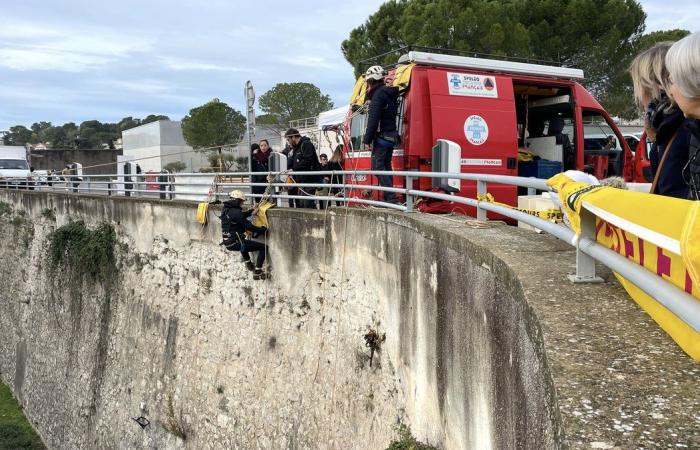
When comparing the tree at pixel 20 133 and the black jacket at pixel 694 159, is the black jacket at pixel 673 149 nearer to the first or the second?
the black jacket at pixel 694 159

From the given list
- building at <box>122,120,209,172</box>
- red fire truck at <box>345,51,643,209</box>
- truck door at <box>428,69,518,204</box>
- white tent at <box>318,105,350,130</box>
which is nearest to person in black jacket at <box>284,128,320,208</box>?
red fire truck at <box>345,51,643,209</box>

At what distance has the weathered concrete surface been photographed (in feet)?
7.07

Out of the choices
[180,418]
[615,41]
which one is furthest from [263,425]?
[615,41]

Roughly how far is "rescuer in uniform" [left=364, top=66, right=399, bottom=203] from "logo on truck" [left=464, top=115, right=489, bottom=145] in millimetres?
1030

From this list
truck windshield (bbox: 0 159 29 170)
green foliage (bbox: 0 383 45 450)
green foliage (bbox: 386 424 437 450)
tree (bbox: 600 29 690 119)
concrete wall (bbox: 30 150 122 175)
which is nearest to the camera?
green foliage (bbox: 386 424 437 450)

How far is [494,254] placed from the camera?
137 inches

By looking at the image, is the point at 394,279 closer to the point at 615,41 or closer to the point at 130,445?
the point at 130,445

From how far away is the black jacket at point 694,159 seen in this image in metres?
2.39

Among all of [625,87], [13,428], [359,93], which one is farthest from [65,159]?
[359,93]

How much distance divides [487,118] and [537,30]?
1835cm

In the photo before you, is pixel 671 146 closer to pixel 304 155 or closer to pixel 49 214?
pixel 304 155

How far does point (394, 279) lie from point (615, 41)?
2272 cm

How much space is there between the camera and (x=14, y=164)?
29.0 metres

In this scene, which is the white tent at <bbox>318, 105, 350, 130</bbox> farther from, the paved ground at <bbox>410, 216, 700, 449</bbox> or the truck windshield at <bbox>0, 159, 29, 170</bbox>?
the truck windshield at <bbox>0, 159, 29, 170</bbox>
